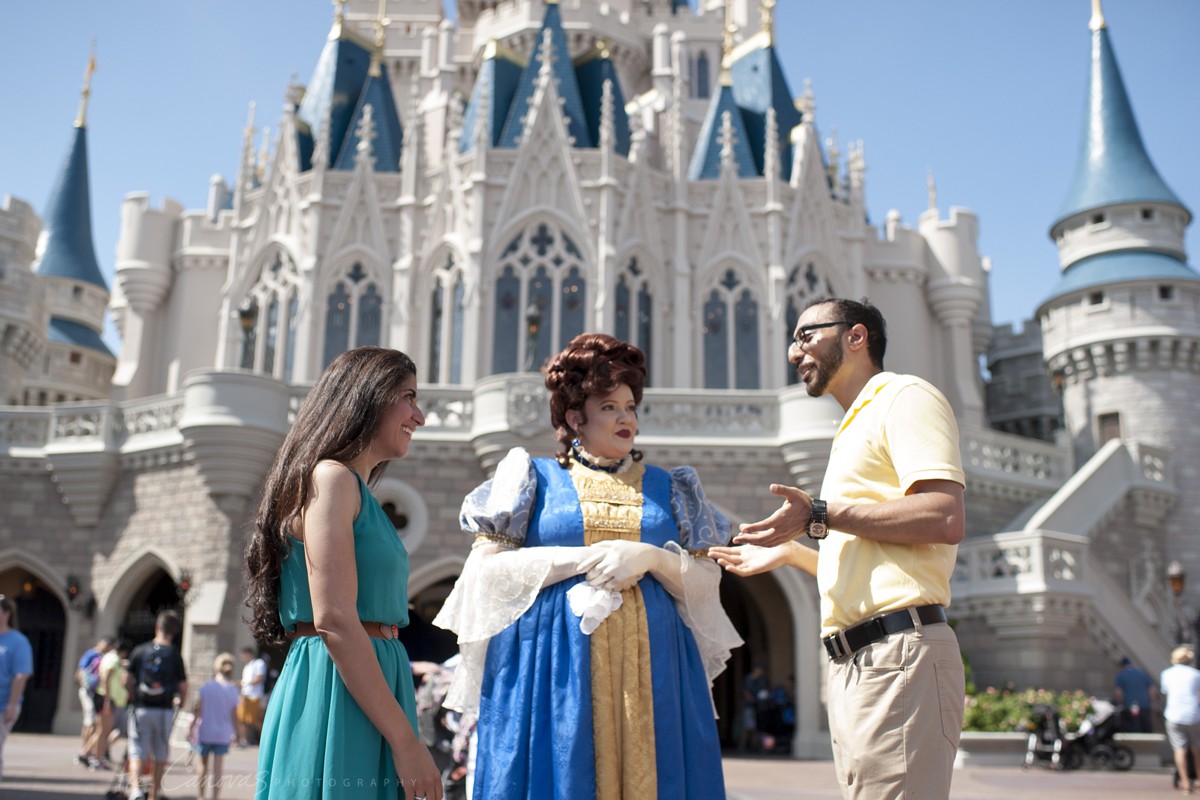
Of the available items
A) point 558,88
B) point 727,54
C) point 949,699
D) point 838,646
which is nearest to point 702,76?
point 727,54

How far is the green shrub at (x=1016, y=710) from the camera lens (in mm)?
12633

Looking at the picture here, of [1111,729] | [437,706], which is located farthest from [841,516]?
[1111,729]

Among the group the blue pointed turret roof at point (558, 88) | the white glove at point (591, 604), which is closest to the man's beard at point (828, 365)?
the white glove at point (591, 604)

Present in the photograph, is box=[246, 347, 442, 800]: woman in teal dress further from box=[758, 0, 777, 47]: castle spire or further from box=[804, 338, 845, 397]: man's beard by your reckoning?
box=[758, 0, 777, 47]: castle spire

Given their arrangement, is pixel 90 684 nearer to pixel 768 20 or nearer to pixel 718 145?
pixel 718 145

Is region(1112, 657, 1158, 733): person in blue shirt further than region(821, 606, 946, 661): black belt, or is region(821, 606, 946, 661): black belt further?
region(1112, 657, 1158, 733): person in blue shirt

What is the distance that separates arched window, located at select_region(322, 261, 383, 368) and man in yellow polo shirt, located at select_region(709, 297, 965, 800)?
16.9 metres

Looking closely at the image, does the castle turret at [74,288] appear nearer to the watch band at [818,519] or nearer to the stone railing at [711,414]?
the stone railing at [711,414]

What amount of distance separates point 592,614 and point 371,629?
72 cm

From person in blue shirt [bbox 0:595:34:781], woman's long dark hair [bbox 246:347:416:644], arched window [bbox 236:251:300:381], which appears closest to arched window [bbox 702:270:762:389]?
arched window [bbox 236:251:300:381]

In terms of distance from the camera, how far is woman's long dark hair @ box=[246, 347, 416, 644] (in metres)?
2.64

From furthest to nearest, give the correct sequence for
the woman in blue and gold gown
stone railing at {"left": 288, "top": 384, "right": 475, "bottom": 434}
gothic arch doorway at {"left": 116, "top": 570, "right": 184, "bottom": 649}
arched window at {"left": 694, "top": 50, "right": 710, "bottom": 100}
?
1. arched window at {"left": 694, "top": 50, "right": 710, "bottom": 100}
2. gothic arch doorway at {"left": 116, "top": 570, "right": 184, "bottom": 649}
3. stone railing at {"left": 288, "top": 384, "right": 475, "bottom": 434}
4. the woman in blue and gold gown

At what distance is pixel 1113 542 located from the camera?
17.5 metres

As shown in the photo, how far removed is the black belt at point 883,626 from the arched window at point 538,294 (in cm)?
1557
